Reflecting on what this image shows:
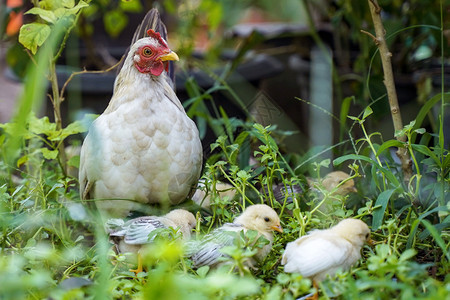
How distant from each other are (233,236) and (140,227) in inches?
10.4

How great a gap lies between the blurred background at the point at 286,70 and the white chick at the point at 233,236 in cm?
52

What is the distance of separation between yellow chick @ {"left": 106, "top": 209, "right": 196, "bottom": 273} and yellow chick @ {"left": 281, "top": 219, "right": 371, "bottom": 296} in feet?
1.03

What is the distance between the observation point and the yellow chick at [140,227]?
58.2 inches

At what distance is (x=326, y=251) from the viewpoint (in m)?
1.25

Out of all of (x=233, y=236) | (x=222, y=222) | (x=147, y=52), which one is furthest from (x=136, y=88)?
(x=233, y=236)

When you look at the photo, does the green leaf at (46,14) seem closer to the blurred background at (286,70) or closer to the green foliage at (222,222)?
the green foliage at (222,222)

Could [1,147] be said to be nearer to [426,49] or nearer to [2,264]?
[2,264]

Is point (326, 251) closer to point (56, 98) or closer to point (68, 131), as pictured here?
point (68, 131)

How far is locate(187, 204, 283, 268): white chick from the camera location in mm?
1375

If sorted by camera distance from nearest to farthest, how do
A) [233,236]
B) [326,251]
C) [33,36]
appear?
[326,251] → [233,236] → [33,36]

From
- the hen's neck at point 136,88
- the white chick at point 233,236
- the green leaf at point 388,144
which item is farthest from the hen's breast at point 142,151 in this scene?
the green leaf at point 388,144

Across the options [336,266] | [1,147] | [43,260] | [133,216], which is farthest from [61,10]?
[336,266]

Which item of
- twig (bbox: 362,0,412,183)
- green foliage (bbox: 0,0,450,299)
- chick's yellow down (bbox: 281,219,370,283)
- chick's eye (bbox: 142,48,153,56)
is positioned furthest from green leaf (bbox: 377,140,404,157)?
chick's eye (bbox: 142,48,153,56)

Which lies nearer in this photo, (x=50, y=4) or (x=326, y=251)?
(x=326, y=251)
